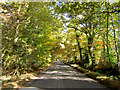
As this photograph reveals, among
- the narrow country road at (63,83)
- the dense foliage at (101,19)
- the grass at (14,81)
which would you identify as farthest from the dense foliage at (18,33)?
the narrow country road at (63,83)

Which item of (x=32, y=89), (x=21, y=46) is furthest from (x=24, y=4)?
(x=32, y=89)

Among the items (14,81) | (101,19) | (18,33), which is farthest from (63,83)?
(101,19)

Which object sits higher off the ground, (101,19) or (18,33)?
(101,19)

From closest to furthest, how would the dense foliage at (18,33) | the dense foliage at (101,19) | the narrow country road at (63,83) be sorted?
1. the narrow country road at (63,83)
2. the dense foliage at (101,19)
3. the dense foliage at (18,33)

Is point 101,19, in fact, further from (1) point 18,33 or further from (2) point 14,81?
(2) point 14,81

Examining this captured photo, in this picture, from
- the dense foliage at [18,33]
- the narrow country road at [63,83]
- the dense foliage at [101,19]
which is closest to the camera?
the narrow country road at [63,83]

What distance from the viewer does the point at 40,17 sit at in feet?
50.2

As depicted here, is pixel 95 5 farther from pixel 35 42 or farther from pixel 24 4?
pixel 35 42

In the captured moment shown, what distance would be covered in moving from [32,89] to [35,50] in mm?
9914

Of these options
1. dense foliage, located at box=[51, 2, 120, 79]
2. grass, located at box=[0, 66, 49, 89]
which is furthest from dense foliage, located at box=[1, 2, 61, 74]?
dense foliage, located at box=[51, 2, 120, 79]

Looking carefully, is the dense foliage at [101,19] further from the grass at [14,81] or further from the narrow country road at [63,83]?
the grass at [14,81]

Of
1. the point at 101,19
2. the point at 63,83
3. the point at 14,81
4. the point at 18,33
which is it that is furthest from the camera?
the point at 101,19

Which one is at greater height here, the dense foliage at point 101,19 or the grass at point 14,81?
the dense foliage at point 101,19

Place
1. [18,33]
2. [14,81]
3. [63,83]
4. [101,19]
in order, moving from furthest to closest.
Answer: [101,19], [18,33], [14,81], [63,83]
